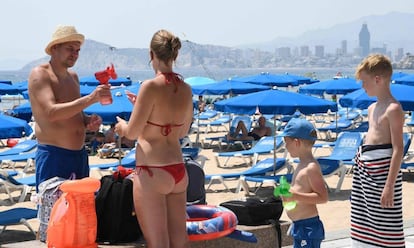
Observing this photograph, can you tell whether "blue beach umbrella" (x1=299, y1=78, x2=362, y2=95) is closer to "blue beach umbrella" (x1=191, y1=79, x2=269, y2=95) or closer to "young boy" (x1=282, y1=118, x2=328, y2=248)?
"blue beach umbrella" (x1=191, y1=79, x2=269, y2=95)

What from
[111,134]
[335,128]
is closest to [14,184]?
[111,134]

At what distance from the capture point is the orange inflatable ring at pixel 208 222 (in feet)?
14.5

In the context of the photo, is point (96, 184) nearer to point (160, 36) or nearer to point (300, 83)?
point (160, 36)

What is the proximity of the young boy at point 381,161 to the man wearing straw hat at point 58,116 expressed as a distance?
1.55 metres

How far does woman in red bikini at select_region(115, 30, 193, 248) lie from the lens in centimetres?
360

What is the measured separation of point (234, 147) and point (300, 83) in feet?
32.2

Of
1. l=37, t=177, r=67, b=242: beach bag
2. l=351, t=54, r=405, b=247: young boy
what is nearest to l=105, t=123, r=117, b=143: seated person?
l=37, t=177, r=67, b=242: beach bag

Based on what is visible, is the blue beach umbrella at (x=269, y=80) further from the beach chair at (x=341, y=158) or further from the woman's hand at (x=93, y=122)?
the woman's hand at (x=93, y=122)

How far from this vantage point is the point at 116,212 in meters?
4.07

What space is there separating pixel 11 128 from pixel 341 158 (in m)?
5.56

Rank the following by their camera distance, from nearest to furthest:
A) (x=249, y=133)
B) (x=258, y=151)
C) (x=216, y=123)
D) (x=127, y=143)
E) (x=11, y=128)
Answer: (x=11, y=128) < (x=258, y=151) < (x=127, y=143) < (x=249, y=133) < (x=216, y=123)

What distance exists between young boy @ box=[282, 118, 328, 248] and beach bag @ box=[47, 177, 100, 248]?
115cm

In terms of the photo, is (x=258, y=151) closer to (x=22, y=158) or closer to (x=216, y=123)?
(x=22, y=158)

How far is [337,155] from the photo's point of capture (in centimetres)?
1062
